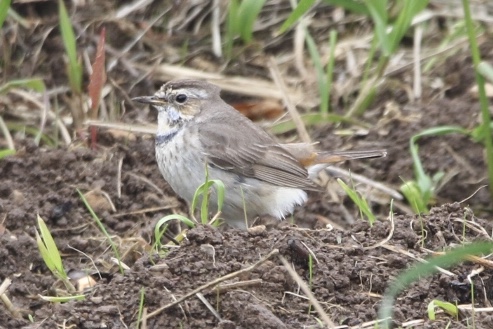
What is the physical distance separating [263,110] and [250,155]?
1590mm

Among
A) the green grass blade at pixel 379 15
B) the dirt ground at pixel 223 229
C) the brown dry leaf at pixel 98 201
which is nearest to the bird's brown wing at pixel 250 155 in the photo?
the dirt ground at pixel 223 229

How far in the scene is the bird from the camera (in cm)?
696

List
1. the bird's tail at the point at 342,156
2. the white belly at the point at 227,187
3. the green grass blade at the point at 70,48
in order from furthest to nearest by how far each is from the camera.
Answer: the bird's tail at the point at 342,156 < the green grass blade at the point at 70,48 < the white belly at the point at 227,187

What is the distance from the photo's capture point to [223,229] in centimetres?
680

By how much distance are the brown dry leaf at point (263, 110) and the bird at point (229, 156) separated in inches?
41.2

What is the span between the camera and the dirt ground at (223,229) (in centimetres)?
469

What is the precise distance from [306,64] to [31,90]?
2557mm

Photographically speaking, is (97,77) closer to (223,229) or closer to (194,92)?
(194,92)

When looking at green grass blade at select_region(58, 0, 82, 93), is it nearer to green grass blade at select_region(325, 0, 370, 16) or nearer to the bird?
the bird

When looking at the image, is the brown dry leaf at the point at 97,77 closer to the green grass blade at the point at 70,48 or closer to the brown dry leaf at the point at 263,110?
the green grass blade at the point at 70,48

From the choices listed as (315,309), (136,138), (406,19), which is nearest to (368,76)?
(406,19)

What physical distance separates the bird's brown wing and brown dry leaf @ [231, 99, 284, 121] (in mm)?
1221

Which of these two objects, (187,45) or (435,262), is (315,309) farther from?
(187,45)

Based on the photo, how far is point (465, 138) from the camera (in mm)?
8117
